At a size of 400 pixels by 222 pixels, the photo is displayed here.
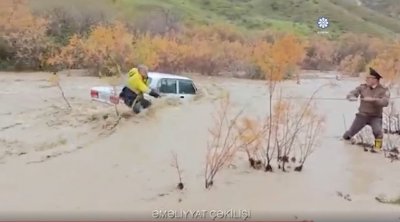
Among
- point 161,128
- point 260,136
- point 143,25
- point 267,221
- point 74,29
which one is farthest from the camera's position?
point 143,25

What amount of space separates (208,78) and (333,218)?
749 inches

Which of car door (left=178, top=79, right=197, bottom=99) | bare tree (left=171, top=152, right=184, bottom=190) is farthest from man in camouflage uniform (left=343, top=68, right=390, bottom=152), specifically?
car door (left=178, top=79, right=197, bottom=99)

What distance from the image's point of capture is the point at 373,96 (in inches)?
420

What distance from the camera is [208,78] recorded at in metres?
25.7

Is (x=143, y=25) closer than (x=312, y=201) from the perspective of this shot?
No

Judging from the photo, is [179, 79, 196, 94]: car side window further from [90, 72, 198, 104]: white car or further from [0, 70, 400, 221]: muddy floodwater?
[0, 70, 400, 221]: muddy floodwater

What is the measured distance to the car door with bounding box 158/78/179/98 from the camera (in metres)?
14.3

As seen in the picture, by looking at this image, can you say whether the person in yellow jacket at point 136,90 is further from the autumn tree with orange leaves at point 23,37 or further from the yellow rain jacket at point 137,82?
the autumn tree with orange leaves at point 23,37

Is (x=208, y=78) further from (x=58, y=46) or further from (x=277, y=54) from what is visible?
(x=277, y=54)

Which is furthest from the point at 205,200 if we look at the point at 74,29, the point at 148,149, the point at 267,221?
the point at 74,29

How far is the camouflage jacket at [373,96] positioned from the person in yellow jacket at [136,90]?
3706 millimetres

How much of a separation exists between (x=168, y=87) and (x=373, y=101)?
16.4 ft

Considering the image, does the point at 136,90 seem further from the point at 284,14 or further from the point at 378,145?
the point at 284,14

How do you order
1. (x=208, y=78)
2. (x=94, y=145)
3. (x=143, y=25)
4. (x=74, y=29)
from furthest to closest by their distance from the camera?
(x=143, y=25) → (x=74, y=29) → (x=208, y=78) → (x=94, y=145)
